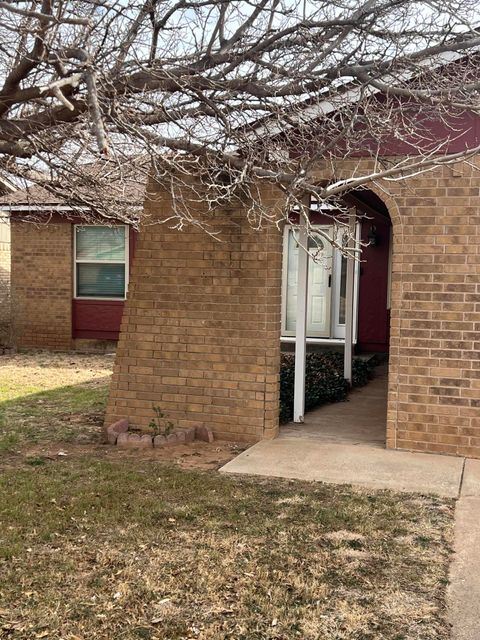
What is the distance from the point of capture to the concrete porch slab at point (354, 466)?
585cm

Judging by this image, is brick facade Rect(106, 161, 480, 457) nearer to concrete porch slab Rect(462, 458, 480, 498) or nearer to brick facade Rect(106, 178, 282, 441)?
brick facade Rect(106, 178, 282, 441)

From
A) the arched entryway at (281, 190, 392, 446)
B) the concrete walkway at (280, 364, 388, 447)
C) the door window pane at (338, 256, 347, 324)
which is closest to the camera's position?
the concrete walkway at (280, 364, 388, 447)

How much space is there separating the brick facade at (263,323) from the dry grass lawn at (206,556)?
1218 mm

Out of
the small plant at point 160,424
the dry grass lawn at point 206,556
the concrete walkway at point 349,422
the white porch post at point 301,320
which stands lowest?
the dry grass lawn at point 206,556

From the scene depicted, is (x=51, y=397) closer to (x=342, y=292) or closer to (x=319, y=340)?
(x=319, y=340)

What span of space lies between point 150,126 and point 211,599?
394 centimetres

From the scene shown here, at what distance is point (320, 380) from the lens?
10.2m

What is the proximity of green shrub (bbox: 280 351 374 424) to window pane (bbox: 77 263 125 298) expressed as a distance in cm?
550

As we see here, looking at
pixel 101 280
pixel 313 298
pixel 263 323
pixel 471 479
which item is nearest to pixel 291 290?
pixel 313 298

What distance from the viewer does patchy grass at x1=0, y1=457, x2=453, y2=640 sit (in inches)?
136

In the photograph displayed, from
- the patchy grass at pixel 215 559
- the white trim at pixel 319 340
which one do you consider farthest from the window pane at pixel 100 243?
the patchy grass at pixel 215 559

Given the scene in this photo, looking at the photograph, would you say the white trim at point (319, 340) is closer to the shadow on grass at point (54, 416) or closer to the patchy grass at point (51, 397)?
the patchy grass at point (51, 397)

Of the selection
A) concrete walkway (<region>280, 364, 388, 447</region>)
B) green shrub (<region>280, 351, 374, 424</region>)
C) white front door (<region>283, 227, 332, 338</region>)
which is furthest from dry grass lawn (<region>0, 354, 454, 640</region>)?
white front door (<region>283, 227, 332, 338</region>)

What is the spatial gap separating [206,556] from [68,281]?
1285 centimetres
